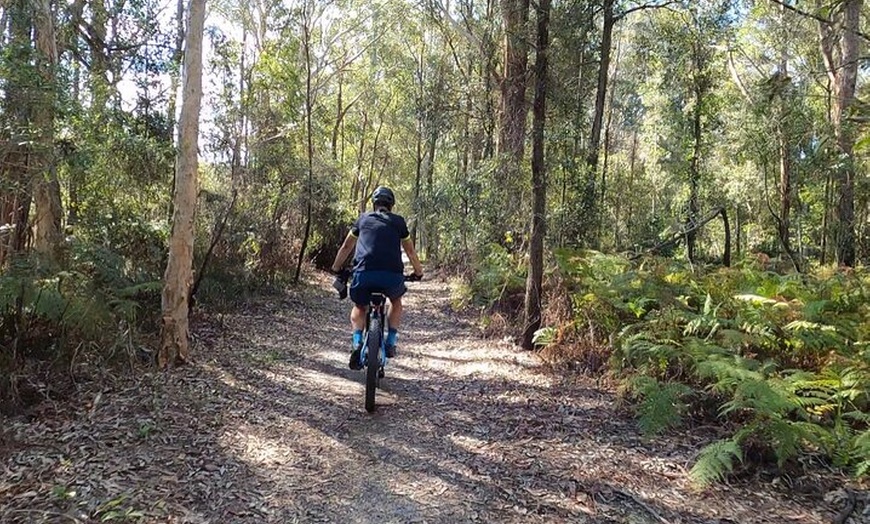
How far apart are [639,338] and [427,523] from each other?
310cm

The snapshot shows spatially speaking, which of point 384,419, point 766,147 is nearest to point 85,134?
point 384,419

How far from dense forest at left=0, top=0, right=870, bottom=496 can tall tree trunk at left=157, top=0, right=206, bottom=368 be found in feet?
0.07

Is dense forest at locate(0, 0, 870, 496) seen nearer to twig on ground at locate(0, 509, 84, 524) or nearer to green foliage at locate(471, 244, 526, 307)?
green foliage at locate(471, 244, 526, 307)

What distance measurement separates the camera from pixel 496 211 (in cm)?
1105

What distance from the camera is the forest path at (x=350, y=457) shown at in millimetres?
3271

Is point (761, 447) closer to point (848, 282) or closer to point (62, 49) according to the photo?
point (848, 282)

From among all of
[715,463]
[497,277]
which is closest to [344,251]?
[715,463]

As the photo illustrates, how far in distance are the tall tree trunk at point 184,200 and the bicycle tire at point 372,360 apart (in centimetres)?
232

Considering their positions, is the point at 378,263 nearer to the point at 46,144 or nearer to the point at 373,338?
the point at 373,338

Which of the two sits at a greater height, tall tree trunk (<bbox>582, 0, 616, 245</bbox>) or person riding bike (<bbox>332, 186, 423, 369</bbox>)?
tall tree trunk (<bbox>582, 0, 616, 245</bbox>)

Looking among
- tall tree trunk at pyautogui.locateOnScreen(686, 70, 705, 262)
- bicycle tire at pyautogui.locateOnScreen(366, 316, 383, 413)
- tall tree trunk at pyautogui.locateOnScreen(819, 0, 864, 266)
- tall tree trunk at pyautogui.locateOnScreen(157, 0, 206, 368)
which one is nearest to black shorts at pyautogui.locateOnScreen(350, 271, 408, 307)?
bicycle tire at pyautogui.locateOnScreen(366, 316, 383, 413)

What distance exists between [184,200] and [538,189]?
4.08m

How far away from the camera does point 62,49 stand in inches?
340

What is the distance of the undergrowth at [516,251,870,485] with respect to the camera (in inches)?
150
